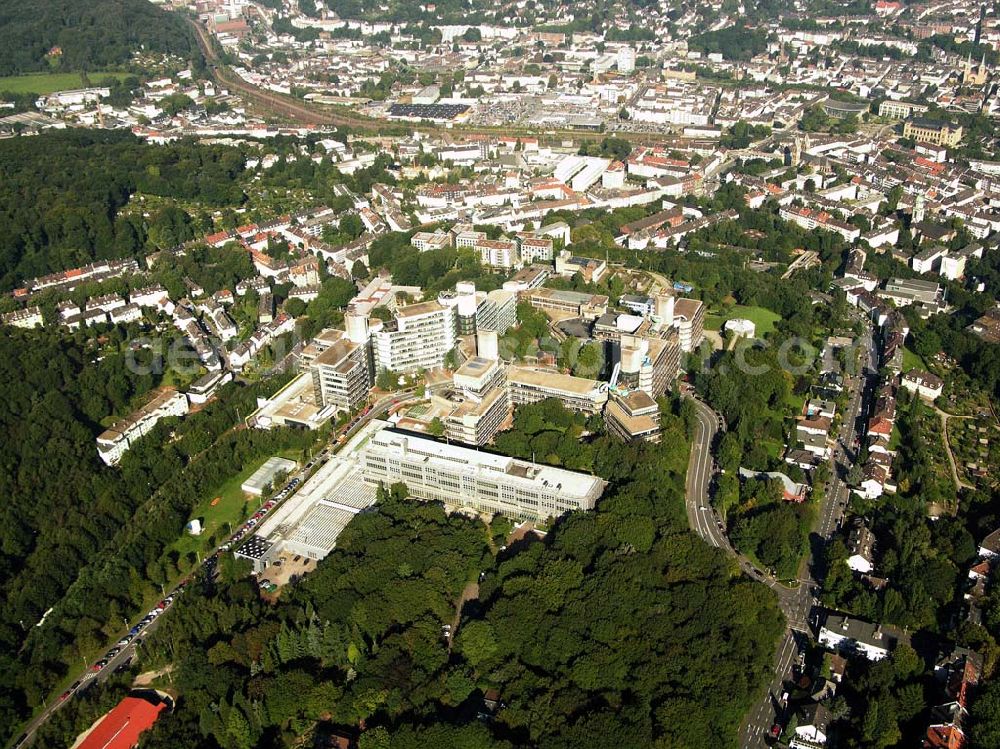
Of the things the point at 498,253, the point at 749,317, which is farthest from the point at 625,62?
the point at 749,317

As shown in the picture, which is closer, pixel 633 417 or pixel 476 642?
pixel 476 642

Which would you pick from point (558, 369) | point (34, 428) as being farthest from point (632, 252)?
point (34, 428)

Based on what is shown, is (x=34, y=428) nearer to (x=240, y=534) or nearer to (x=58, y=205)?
(x=240, y=534)

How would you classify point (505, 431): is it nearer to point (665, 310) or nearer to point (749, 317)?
point (665, 310)

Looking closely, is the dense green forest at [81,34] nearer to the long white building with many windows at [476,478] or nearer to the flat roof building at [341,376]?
the flat roof building at [341,376]

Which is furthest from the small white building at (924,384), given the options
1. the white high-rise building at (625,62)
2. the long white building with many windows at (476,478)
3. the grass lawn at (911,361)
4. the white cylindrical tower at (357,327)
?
the white high-rise building at (625,62)

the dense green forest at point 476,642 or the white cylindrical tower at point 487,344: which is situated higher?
the white cylindrical tower at point 487,344

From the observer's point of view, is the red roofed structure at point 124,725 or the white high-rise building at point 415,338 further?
the white high-rise building at point 415,338
